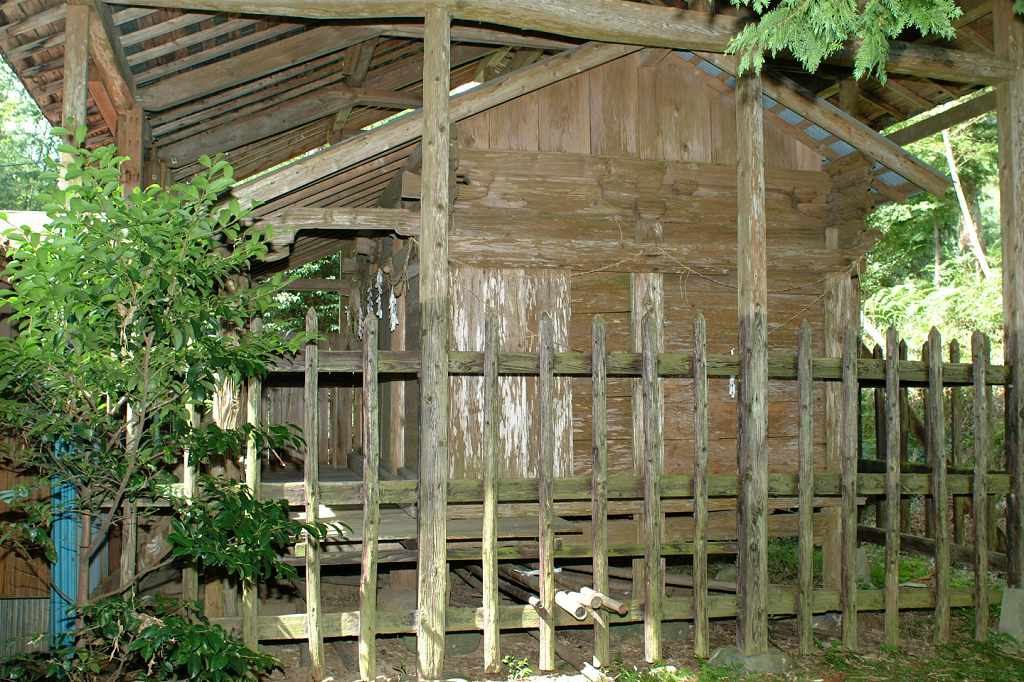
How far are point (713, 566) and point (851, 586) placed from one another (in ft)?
11.7

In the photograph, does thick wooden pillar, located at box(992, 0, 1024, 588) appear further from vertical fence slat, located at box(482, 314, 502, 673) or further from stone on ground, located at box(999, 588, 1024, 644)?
vertical fence slat, located at box(482, 314, 502, 673)

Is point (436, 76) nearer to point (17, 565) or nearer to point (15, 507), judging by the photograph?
point (15, 507)

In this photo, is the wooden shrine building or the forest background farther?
the forest background

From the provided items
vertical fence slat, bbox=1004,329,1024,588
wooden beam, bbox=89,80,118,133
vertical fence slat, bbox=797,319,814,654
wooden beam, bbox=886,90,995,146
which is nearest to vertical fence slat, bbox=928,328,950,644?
vertical fence slat, bbox=1004,329,1024,588

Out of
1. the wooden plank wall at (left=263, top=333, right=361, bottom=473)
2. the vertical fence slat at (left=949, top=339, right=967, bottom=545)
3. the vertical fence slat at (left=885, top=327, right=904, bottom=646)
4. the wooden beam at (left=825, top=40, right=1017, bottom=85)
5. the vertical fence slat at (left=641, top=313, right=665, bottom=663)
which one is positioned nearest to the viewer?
the vertical fence slat at (left=641, top=313, right=665, bottom=663)

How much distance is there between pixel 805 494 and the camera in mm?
6488

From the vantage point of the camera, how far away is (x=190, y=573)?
Result: 5.45 m

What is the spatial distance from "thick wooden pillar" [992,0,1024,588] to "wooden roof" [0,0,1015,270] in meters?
0.25

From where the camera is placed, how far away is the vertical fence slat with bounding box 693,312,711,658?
6.18 m

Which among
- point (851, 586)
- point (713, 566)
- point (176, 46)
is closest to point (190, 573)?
point (176, 46)

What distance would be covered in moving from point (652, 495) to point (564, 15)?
3.88 m

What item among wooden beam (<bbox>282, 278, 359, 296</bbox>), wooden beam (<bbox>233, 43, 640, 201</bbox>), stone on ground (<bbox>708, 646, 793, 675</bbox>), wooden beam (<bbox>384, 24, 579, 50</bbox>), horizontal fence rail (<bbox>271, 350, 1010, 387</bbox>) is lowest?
stone on ground (<bbox>708, 646, 793, 675</bbox>)

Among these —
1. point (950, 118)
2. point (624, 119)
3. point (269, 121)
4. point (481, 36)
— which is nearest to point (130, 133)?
point (269, 121)

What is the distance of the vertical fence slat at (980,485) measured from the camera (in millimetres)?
6855
